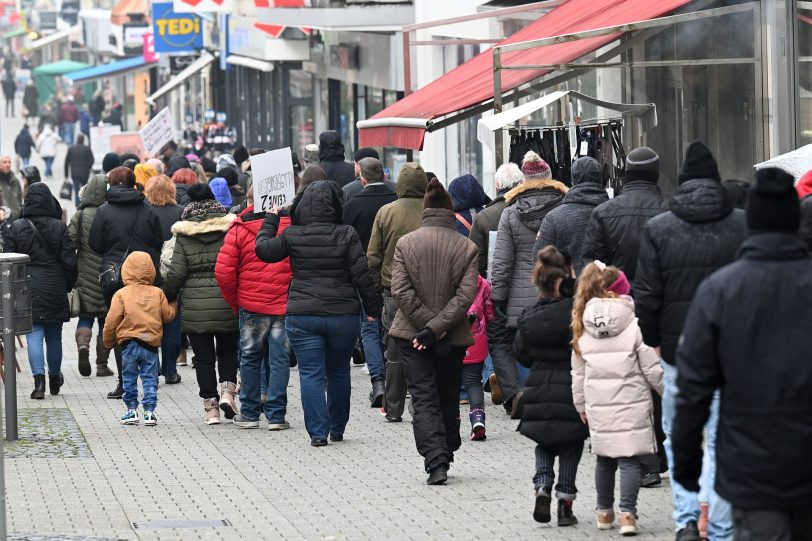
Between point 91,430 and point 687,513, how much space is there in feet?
19.3

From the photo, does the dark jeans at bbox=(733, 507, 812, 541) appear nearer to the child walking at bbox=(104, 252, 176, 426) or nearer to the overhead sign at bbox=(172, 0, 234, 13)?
the child walking at bbox=(104, 252, 176, 426)

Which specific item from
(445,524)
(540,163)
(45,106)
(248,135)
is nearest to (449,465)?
(445,524)

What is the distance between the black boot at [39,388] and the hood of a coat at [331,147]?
3331mm

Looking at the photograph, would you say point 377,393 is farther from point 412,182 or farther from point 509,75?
point 509,75

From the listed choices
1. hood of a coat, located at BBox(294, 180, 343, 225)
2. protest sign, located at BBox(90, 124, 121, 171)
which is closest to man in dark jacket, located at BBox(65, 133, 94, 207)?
protest sign, located at BBox(90, 124, 121, 171)

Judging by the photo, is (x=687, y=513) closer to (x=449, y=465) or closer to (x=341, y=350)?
(x=449, y=465)

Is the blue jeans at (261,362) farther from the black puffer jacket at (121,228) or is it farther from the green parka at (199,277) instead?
the black puffer jacket at (121,228)

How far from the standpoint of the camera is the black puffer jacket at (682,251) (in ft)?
25.0

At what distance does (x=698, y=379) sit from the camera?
547 centimetres

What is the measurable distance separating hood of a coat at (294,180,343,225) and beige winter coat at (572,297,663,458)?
130 inches

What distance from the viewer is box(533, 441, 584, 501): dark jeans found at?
8.29 m

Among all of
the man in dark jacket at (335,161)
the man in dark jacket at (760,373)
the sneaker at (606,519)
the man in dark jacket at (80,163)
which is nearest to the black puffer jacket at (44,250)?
the man in dark jacket at (335,161)

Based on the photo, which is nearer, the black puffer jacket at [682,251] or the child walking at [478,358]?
the black puffer jacket at [682,251]

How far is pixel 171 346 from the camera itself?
14391 millimetres
